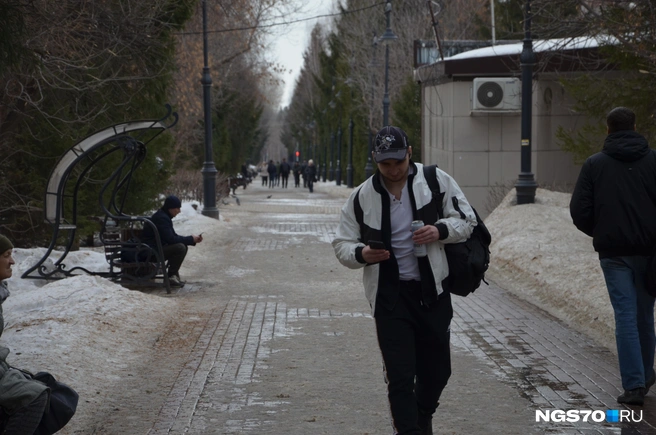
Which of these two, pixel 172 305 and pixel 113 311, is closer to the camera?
pixel 113 311

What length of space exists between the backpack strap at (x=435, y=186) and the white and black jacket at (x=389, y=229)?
15 millimetres

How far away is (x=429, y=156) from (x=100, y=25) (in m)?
15.4

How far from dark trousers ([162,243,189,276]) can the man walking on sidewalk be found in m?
7.47

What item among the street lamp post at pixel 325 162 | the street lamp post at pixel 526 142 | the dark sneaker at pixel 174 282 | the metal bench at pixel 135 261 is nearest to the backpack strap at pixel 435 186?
the metal bench at pixel 135 261

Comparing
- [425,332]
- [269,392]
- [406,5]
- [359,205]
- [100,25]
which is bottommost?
[269,392]

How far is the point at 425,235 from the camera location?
4898 millimetres

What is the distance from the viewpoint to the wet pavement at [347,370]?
20.0ft

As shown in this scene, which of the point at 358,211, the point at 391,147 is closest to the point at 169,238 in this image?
the point at 358,211

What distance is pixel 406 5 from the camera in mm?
47438

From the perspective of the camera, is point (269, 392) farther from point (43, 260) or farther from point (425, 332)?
point (43, 260)

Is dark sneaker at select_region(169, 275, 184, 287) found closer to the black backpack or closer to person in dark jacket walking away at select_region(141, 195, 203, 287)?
person in dark jacket walking away at select_region(141, 195, 203, 287)

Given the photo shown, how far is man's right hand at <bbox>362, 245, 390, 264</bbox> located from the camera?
491 cm

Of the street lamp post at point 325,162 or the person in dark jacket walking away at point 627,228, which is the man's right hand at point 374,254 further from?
the street lamp post at point 325,162

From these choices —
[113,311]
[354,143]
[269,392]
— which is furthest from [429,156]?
[354,143]
